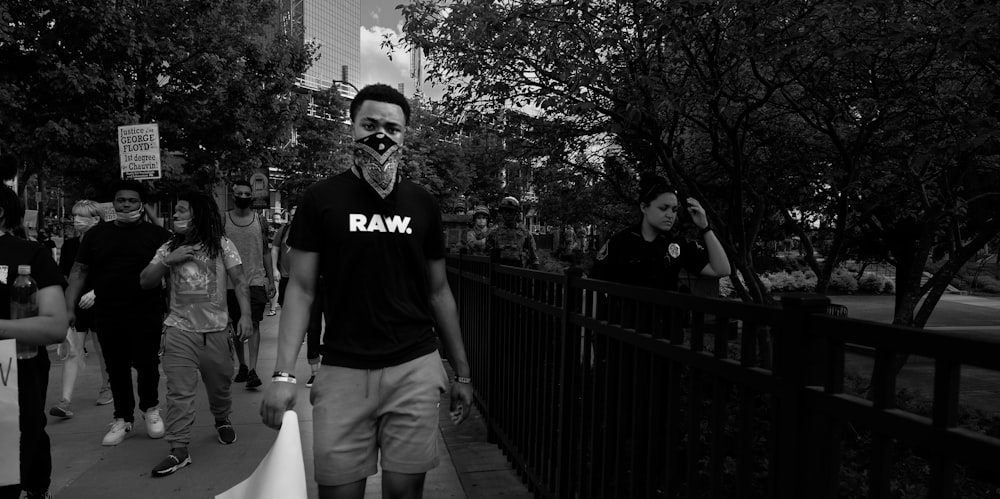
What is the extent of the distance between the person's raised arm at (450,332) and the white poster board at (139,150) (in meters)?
8.72

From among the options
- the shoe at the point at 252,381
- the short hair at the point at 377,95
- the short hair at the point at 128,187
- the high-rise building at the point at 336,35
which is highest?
the high-rise building at the point at 336,35

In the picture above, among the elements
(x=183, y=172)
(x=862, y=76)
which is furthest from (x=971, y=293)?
(x=183, y=172)

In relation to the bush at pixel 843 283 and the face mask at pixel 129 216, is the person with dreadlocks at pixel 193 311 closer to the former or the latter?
the face mask at pixel 129 216

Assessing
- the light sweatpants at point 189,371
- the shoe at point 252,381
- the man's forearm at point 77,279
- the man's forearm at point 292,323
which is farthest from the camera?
the shoe at point 252,381

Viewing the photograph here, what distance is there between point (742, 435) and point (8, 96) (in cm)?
1553

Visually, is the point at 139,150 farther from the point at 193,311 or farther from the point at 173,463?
the point at 173,463

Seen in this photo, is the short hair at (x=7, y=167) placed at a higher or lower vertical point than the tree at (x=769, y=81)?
lower

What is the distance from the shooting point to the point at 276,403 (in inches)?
97.9

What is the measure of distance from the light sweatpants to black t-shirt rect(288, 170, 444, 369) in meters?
2.48

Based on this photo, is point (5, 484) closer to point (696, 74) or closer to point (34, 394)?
point (34, 394)

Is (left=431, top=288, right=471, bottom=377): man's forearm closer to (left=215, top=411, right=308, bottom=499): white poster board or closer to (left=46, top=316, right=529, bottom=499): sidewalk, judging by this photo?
(left=215, top=411, right=308, bottom=499): white poster board

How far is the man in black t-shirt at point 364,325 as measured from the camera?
2582mm

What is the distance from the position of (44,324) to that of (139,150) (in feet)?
27.0

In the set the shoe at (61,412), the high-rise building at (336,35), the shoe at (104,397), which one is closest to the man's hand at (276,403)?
the shoe at (61,412)
